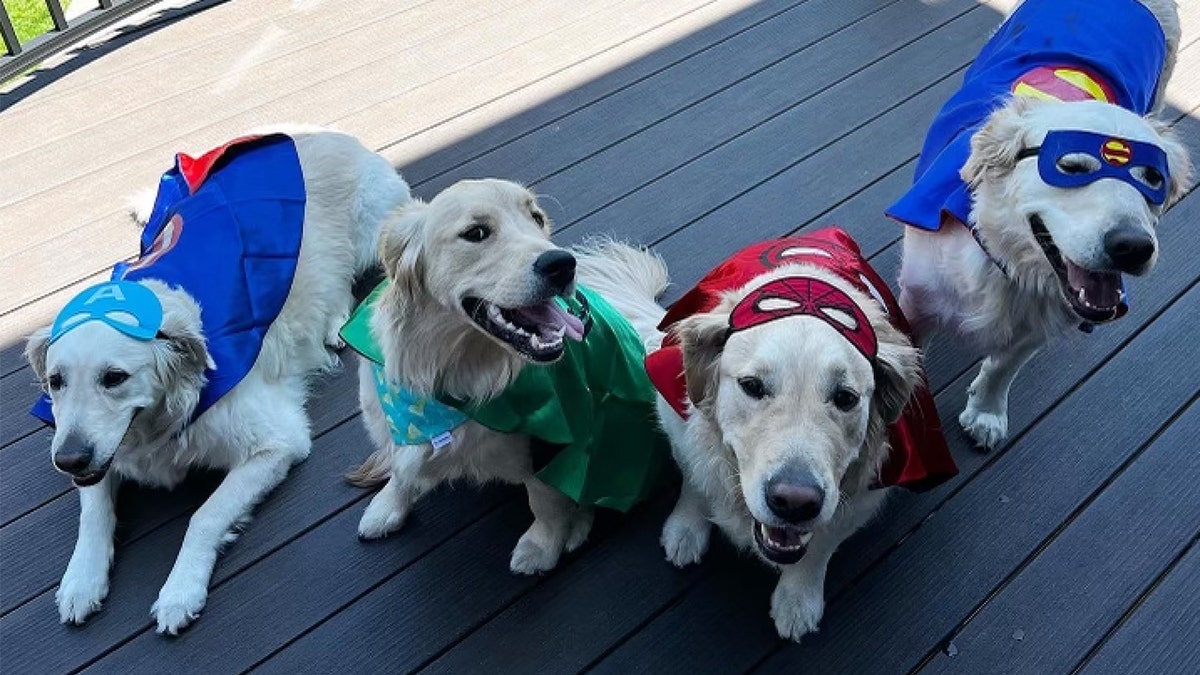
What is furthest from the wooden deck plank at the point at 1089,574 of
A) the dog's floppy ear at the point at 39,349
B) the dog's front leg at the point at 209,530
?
the dog's floppy ear at the point at 39,349

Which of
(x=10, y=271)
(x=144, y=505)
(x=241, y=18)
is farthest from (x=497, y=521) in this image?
(x=241, y=18)

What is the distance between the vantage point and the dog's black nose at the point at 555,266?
1878 millimetres

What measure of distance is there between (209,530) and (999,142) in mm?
2105

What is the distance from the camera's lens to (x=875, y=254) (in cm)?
317

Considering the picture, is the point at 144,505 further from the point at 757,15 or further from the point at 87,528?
the point at 757,15

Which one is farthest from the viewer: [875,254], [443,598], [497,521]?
[875,254]

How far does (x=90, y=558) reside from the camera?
2.30 m

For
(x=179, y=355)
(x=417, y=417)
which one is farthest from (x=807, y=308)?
(x=179, y=355)

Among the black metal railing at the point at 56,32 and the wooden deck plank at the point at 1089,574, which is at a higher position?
the black metal railing at the point at 56,32

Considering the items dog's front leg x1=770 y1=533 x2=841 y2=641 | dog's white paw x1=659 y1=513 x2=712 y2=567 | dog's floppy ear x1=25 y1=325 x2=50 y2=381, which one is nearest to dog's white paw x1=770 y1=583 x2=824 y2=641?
dog's front leg x1=770 y1=533 x2=841 y2=641

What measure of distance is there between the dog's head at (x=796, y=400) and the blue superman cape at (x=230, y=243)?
4.23ft

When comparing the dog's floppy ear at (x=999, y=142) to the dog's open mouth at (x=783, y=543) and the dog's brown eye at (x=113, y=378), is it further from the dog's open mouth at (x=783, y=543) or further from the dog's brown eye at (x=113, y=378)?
the dog's brown eye at (x=113, y=378)

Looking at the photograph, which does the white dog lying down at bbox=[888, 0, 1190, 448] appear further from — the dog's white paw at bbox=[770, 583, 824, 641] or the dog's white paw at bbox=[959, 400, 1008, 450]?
the dog's white paw at bbox=[770, 583, 824, 641]

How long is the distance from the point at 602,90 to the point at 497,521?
6.96 feet
